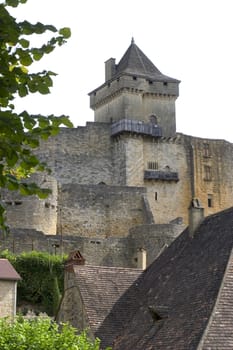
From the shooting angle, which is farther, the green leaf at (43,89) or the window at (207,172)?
the window at (207,172)

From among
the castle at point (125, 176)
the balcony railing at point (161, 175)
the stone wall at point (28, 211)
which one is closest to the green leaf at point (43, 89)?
the castle at point (125, 176)

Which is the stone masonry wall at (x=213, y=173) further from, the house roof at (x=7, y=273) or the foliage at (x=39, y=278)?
the house roof at (x=7, y=273)

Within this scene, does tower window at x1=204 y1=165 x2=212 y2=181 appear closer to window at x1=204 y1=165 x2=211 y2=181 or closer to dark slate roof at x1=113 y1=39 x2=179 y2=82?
window at x1=204 y1=165 x2=211 y2=181

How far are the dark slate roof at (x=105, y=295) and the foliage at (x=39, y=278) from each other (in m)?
17.0

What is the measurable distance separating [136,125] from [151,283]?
131ft

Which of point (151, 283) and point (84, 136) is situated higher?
point (84, 136)

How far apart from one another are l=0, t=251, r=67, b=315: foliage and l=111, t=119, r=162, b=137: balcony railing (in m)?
18.2

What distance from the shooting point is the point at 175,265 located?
62.5ft

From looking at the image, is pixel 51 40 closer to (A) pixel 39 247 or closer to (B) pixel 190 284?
(B) pixel 190 284

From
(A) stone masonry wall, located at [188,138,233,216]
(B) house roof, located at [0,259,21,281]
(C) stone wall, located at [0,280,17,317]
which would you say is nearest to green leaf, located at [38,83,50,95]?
(C) stone wall, located at [0,280,17,317]

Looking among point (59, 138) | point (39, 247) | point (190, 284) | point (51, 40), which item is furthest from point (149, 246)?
point (51, 40)

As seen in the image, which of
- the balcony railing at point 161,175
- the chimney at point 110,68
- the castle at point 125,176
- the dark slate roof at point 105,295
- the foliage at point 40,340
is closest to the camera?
the foliage at point 40,340

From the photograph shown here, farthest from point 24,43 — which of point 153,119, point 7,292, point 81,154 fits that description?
point 153,119

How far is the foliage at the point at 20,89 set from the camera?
19.2 feet
